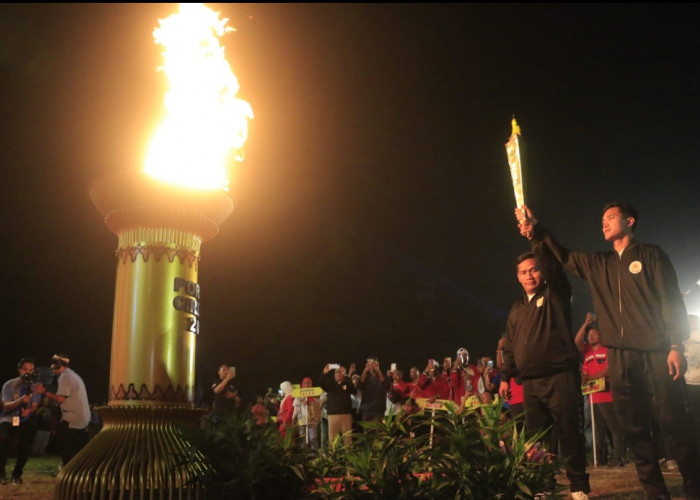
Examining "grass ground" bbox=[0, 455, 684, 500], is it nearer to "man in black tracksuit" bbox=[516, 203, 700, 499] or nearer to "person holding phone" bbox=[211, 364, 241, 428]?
"man in black tracksuit" bbox=[516, 203, 700, 499]

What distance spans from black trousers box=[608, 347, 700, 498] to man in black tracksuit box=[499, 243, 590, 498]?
0.59m

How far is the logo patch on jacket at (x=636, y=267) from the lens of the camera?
497 cm

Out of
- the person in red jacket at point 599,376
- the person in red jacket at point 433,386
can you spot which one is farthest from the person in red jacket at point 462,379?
the person in red jacket at point 599,376

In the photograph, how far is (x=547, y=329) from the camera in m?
5.76

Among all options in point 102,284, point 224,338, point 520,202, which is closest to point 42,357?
point 102,284

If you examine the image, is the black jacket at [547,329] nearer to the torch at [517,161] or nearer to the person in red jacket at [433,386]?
the torch at [517,161]

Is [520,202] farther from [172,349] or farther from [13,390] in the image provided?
[13,390]

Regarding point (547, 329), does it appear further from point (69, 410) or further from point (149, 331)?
point (69, 410)

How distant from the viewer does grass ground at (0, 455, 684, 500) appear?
6.03m

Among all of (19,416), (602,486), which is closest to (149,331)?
(602,486)

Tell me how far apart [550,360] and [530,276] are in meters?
0.88

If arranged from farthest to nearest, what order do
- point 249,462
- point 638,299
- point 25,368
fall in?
point 25,368 < point 638,299 < point 249,462

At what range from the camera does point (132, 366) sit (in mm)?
5809

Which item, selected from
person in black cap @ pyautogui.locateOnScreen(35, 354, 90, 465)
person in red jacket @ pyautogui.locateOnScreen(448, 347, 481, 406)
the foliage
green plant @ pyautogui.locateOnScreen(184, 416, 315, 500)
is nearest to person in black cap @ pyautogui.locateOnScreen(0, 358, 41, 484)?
Answer: person in black cap @ pyautogui.locateOnScreen(35, 354, 90, 465)
